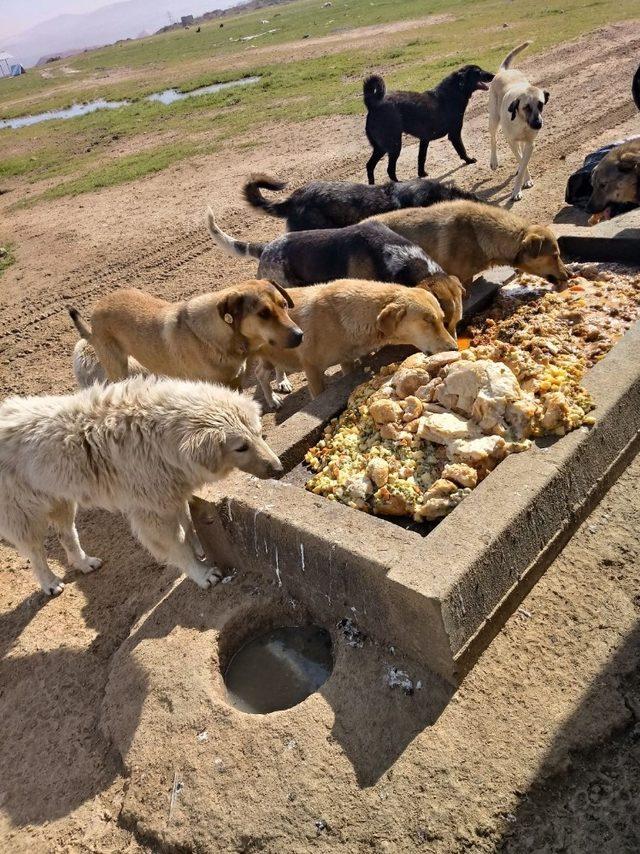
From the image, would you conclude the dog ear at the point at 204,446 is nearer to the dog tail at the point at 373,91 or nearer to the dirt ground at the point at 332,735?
the dirt ground at the point at 332,735

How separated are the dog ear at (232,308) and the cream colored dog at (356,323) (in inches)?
18.8

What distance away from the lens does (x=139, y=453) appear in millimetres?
4043

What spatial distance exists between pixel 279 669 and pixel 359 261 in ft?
13.6

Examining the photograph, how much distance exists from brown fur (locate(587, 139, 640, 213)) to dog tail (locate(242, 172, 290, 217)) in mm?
3967

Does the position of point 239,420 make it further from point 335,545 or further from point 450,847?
point 450,847

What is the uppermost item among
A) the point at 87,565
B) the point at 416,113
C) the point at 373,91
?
the point at 373,91

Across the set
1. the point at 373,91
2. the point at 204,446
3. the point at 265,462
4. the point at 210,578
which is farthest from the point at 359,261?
the point at 373,91

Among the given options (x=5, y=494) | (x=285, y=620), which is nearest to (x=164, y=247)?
(x=5, y=494)

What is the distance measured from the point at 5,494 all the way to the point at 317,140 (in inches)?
541

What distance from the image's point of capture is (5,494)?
14.0ft

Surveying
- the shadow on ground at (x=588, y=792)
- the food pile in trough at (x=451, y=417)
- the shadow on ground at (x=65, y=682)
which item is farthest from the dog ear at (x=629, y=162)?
the shadow on ground at (x=65, y=682)

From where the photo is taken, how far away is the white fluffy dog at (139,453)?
398cm

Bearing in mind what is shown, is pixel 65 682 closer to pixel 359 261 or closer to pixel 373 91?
pixel 359 261

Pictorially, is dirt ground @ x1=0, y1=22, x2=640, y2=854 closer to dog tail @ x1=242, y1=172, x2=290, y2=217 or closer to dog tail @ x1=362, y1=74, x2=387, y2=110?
dog tail @ x1=242, y1=172, x2=290, y2=217
